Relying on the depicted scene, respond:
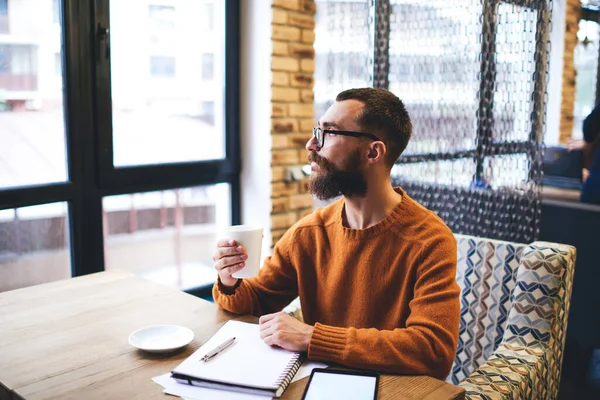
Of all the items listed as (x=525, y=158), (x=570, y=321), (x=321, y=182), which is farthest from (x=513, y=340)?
(x=570, y=321)

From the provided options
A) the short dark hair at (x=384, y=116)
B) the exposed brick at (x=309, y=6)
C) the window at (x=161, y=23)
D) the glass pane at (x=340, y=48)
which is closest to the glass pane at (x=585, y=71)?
the glass pane at (x=340, y=48)

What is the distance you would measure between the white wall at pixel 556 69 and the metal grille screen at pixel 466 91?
11.7ft

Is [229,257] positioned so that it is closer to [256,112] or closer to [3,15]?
[3,15]

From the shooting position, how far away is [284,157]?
2.99m

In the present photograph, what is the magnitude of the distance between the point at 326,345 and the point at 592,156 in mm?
2531

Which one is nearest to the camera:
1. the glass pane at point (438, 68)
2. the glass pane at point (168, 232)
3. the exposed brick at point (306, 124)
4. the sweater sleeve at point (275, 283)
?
the sweater sleeve at point (275, 283)

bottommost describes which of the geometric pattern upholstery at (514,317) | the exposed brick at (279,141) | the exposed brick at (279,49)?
the geometric pattern upholstery at (514,317)

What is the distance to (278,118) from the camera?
293cm

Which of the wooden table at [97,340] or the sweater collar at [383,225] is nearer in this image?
the wooden table at [97,340]

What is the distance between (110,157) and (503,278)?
1671 mm

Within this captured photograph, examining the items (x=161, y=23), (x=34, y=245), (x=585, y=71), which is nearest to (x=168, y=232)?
(x=34, y=245)

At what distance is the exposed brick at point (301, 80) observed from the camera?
2.96 m

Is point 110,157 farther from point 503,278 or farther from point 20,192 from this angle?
point 503,278

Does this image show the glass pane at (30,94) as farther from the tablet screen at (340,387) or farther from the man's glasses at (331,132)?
the tablet screen at (340,387)
